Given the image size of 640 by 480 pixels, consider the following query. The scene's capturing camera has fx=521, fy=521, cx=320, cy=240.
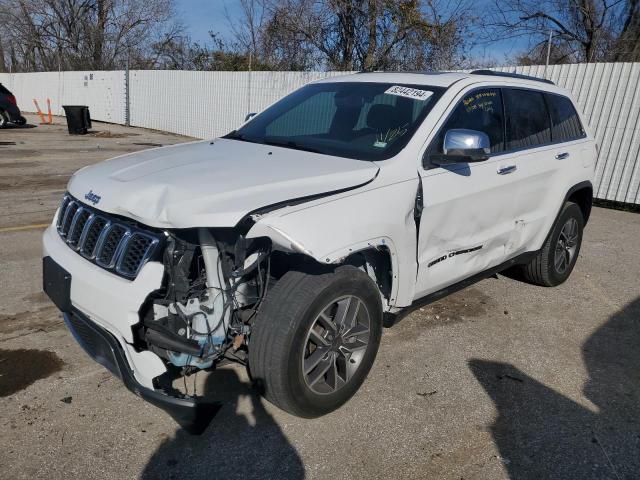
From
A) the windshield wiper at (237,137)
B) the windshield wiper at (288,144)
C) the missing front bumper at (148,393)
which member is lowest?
the missing front bumper at (148,393)

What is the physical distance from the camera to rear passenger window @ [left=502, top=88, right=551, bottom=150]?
3995 millimetres

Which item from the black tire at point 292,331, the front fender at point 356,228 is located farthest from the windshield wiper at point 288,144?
the black tire at point 292,331

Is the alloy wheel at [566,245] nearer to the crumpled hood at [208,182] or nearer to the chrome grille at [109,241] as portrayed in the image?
the crumpled hood at [208,182]

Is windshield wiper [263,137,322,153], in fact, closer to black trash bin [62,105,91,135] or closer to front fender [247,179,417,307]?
front fender [247,179,417,307]

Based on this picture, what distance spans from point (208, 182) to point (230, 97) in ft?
50.9

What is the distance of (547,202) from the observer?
442 centimetres

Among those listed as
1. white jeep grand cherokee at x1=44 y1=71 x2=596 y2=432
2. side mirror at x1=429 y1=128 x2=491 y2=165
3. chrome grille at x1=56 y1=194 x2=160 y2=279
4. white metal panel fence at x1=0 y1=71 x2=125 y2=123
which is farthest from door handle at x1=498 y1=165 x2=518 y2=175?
white metal panel fence at x1=0 y1=71 x2=125 y2=123

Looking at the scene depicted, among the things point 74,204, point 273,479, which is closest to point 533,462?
point 273,479

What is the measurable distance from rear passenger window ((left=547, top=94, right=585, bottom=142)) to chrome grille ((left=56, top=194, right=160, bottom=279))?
361cm

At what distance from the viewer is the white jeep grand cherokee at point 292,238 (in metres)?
2.44

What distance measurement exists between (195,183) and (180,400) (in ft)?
3.41

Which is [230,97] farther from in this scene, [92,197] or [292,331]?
[292,331]

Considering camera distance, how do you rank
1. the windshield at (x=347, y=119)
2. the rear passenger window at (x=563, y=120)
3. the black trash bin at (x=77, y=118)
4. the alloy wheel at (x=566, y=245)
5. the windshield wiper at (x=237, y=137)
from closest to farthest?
1. the windshield at (x=347, y=119)
2. the windshield wiper at (x=237, y=137)
3. the rear passenger window at (x=563, y=120)
4. the alloy wheel at (x=566, y=245)
5. the black trash bin at (x=77, y=118)

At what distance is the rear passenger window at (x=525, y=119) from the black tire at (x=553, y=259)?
0.81 meters
